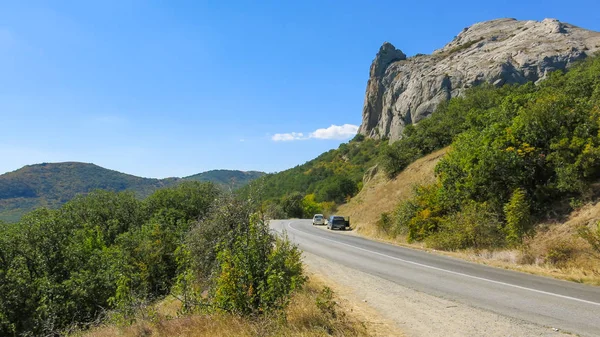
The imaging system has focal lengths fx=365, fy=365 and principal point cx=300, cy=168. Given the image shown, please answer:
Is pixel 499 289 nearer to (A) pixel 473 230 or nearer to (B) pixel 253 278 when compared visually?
(B) pixel 253 278

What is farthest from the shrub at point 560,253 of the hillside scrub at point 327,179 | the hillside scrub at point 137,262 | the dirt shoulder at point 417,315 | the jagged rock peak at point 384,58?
the jagged rock peak at point 384,58

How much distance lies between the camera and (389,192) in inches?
1422

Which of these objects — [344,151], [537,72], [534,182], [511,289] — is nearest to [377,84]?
[344,151]

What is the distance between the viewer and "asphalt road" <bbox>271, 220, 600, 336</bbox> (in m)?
6.73

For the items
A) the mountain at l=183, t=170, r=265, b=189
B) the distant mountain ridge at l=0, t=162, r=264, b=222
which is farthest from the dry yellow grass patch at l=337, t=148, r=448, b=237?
the distant mountain ridge at l=0, t=162, r=264, b=222

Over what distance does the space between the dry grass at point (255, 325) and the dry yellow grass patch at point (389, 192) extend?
22.4 meters

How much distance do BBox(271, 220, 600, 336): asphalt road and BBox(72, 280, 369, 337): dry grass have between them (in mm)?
2405

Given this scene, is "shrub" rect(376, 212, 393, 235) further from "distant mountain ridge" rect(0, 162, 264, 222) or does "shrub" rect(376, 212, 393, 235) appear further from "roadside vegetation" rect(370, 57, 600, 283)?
"distant mountain ridge" rect(0, 162, 264, 222)

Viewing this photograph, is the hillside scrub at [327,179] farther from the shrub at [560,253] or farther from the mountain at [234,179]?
the shrub at [560,253]

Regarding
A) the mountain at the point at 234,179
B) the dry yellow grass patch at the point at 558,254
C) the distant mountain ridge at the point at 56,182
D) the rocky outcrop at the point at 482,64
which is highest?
the rocky outcrop at the point at 482,64

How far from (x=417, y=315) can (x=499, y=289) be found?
3257mm

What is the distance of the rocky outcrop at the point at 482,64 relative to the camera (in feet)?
230

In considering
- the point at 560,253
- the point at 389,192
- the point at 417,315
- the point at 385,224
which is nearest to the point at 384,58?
the point at 389,192

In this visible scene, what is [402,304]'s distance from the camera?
812cm
